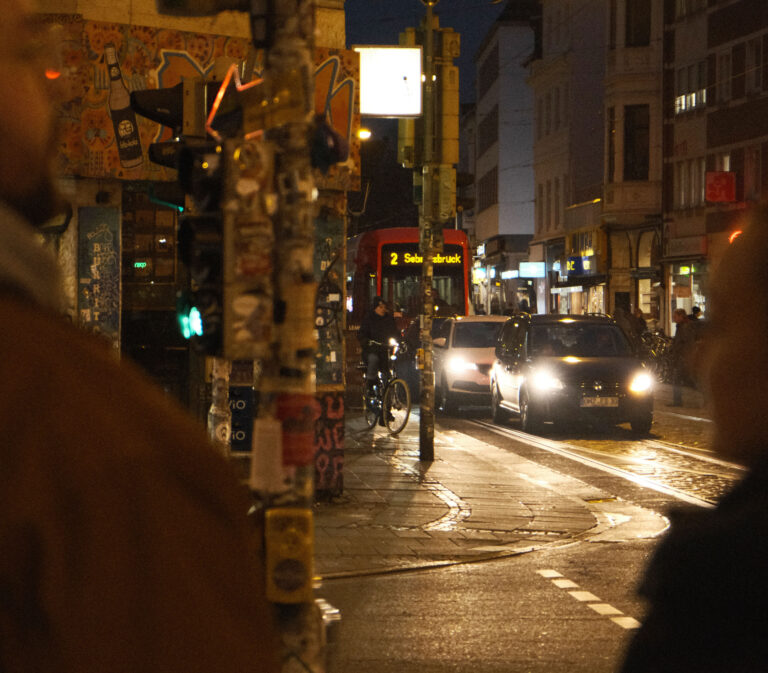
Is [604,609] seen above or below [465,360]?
below

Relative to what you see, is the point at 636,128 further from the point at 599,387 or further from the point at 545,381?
the point at 599,387

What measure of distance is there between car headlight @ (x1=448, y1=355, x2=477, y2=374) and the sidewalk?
7.56 metres

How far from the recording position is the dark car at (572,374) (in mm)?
20500

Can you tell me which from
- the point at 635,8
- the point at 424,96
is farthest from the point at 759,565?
the point at 635,8

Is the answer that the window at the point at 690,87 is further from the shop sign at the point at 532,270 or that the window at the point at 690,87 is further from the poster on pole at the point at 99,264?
the poster on pole at the point at 99,264

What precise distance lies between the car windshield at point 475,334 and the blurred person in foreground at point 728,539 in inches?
933

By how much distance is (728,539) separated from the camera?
5.72ft

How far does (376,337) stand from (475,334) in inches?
209

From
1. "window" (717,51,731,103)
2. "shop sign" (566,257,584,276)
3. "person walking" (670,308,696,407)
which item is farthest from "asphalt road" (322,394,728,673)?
"shop sign" (566,257,584,276)

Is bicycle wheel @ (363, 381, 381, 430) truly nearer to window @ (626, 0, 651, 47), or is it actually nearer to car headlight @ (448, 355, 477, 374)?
car headlight @ (448, 355, 477, 374)

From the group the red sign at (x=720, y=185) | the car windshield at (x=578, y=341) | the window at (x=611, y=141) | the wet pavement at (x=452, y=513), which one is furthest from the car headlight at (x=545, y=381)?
the window at (x=611, y=141)

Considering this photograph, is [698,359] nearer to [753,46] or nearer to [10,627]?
[10,627]

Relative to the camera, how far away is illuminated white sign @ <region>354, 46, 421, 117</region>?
628 inches

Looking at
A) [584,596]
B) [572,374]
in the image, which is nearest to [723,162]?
[572,374]
